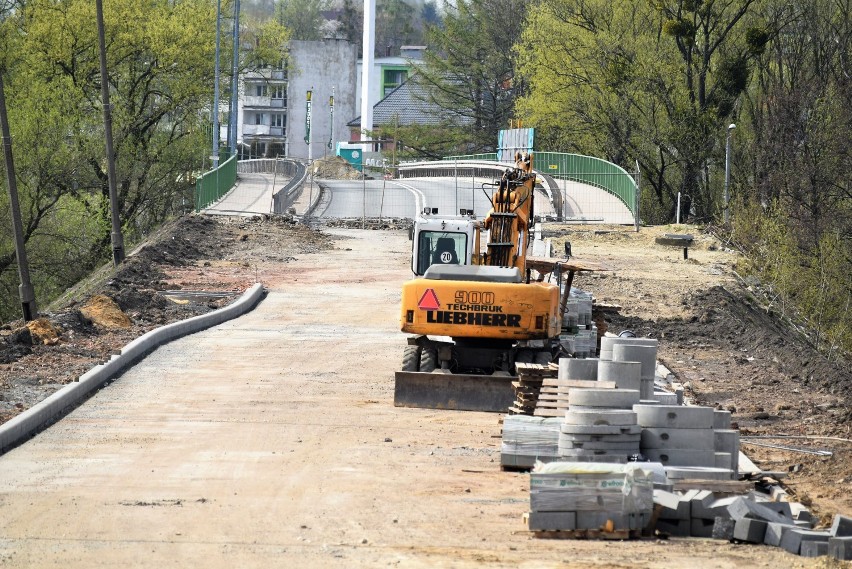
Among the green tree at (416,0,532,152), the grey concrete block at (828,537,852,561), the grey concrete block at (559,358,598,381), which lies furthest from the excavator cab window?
the green tree at (416,0,532,152)

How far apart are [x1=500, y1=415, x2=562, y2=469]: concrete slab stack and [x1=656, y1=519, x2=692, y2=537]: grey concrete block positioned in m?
2.56

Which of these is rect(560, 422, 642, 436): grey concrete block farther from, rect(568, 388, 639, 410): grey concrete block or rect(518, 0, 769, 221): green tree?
rect(518, 0, 769, 221): green tree

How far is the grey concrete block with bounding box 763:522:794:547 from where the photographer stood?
35.3 ft

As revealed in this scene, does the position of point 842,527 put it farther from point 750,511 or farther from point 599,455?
point 599,455

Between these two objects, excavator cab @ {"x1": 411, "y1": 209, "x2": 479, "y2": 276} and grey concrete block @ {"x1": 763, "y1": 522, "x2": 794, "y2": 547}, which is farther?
excavator cab @ {"x1": 411, "y1": 209, "x2": 479, "y2": 276}

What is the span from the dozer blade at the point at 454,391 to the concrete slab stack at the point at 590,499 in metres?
7.34

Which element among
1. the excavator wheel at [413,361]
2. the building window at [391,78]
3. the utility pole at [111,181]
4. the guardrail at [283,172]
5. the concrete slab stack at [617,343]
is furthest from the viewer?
the building window at [391,78]

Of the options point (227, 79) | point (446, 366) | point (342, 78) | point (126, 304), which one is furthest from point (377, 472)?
point (342, 78)

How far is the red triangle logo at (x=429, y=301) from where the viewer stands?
733 inches

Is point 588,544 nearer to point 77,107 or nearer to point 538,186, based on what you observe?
point 77,107

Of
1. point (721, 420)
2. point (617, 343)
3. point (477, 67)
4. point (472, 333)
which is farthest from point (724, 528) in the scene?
point (477, 67)

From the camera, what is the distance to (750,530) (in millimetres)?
10891

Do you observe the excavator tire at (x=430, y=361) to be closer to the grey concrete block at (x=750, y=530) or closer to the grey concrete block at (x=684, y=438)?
the grey concrete block at (x=684, y=438)

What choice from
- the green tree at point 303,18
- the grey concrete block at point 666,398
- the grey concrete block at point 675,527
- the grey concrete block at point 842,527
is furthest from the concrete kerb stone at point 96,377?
the green tree at point 303,18
